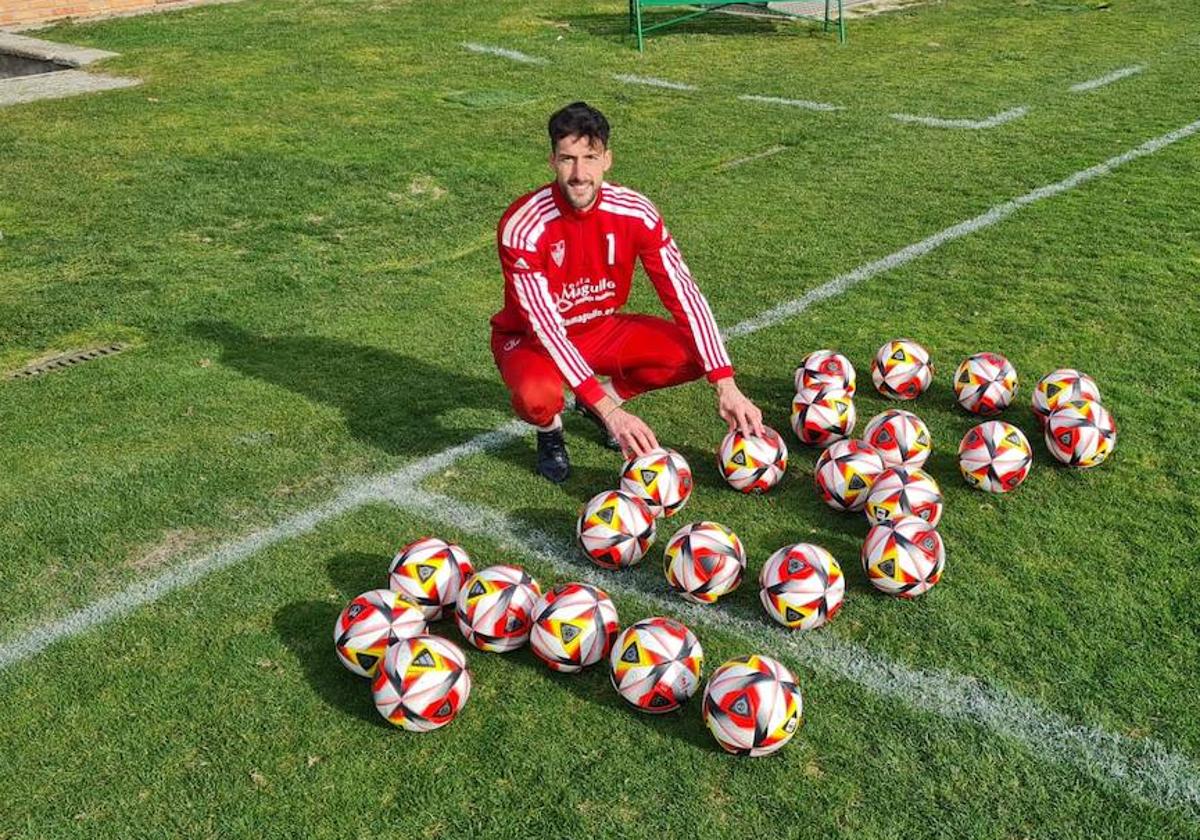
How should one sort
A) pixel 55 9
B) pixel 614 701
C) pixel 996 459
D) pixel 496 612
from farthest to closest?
pixel 55 9 < pixel 996 459 < pixel 496 612 < pixel 614 701

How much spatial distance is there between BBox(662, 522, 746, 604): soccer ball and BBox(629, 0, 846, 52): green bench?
14442 mm

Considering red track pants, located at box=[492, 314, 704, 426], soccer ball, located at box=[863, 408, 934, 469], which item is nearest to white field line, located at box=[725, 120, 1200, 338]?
red track pants, located at box=[492, 314, 704, 426]

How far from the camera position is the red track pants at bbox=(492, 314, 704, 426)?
6695mm

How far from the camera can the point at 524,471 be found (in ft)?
21.6

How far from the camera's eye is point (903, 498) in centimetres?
572

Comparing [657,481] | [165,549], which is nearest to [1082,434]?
[657,481]

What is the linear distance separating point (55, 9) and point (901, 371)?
2006 cm

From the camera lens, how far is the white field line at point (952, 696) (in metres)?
4.28

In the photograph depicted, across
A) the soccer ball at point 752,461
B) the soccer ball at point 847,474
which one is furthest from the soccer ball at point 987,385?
the soccer ball at point 752,461

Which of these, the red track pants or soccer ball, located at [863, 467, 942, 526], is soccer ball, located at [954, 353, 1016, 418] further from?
the red track pants

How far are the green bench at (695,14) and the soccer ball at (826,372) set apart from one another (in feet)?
41.0

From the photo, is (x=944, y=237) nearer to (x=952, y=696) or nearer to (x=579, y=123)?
(x=579, y=123)

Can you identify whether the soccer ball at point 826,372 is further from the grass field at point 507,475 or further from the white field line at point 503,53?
the white field line at point 503,53

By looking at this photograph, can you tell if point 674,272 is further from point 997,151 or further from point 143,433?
point 997,151
